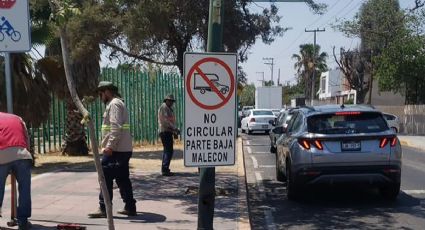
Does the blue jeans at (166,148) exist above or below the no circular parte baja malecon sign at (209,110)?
below

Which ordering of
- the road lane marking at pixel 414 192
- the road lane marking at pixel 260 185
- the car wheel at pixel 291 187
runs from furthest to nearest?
the road lane marking at pixel 260 185 → the road lane marking at pixel 414 192 → the car wheel at pixel 291 187

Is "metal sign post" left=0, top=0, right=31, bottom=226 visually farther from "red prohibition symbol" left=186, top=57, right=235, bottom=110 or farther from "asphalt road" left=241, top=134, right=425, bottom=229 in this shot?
"asphalt road" left=241, top=134, right=425, bottom=229

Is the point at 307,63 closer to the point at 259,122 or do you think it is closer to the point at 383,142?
the point at 259,122

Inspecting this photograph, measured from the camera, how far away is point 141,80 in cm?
2314

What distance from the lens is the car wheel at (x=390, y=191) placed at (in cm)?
1008

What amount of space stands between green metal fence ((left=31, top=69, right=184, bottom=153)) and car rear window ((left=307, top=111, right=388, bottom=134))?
11.1 metres

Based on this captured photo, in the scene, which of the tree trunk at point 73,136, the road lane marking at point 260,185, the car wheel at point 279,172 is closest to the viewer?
the road lane marking at point 260,185

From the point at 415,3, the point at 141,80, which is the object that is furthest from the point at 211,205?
the point at 415,3

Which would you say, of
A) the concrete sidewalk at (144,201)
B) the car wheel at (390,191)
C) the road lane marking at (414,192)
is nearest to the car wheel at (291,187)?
the concrete sidewalk at (144,201)

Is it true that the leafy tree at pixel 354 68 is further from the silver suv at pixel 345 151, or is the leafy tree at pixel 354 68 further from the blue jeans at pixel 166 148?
the silver suv at pixel 345 151

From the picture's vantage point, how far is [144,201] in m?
9.58

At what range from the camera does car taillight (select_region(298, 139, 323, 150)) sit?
9711 mm

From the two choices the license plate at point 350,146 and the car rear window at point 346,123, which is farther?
the car rear window at point 346,123

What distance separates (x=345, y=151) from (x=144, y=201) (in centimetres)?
336
